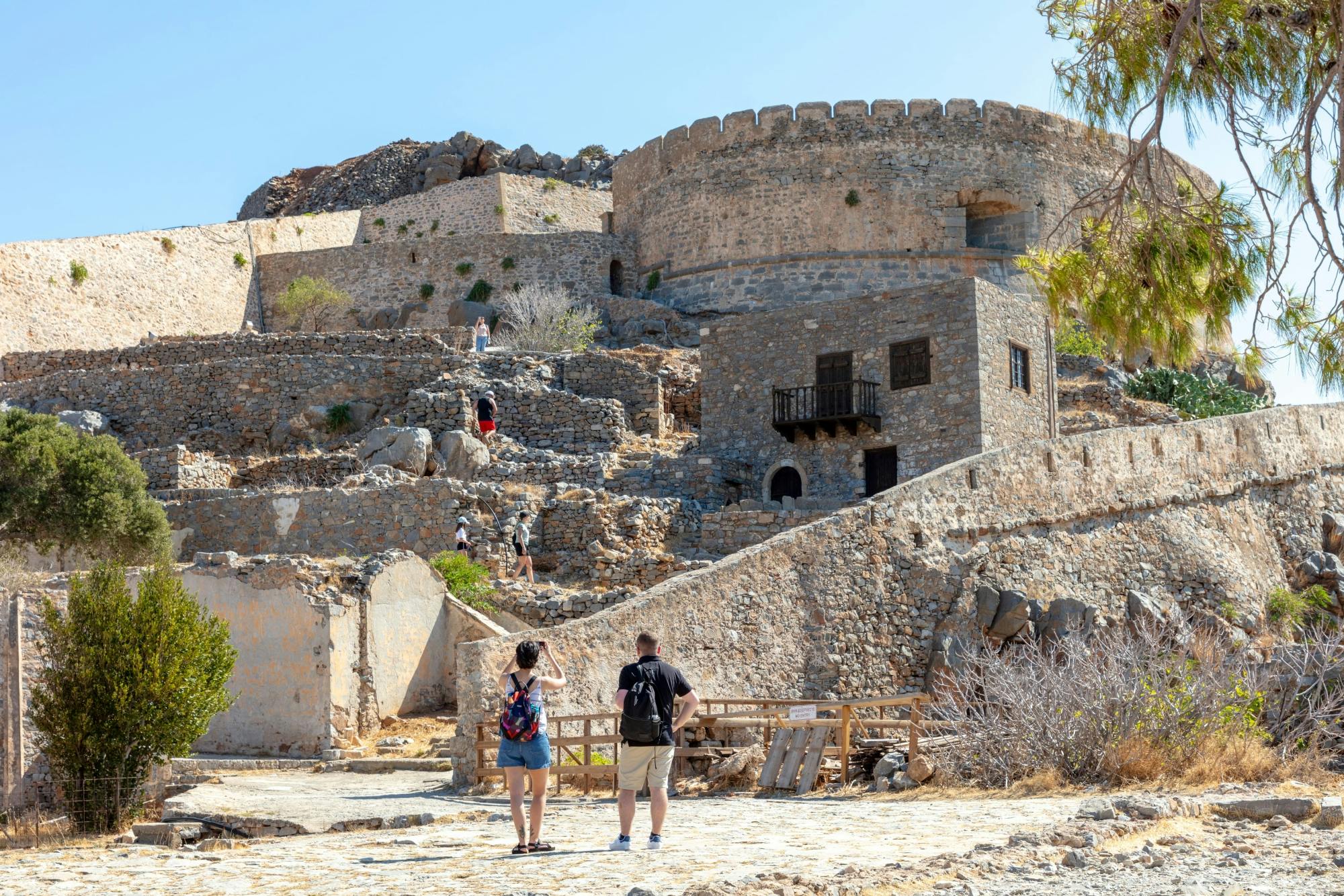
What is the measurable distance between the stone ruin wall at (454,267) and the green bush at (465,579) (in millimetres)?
17964

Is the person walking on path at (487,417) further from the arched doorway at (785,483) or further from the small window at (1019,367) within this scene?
the small window at (1019,367)

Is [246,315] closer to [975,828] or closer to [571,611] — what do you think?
[571,611]

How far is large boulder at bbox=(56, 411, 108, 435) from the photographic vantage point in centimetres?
2745

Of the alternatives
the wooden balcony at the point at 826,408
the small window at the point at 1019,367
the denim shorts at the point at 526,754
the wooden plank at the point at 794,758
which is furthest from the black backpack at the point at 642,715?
the small window at the point at 1019,367

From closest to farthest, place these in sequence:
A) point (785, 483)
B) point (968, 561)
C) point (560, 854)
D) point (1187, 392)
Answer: point (560, 854), point (968, 561), point (785, 483), point (1187, 392)

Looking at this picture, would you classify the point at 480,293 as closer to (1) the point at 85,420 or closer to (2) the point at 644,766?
(1) the point at 85,420

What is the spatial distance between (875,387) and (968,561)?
5.64 m

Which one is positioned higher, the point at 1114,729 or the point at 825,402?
the point at 825,402

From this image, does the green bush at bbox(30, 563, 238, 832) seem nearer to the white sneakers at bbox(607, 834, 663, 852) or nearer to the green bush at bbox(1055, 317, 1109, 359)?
the white sneakers at bbox(607, 834, 663, 852)

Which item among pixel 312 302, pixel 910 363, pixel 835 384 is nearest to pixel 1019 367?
pixel 910 363

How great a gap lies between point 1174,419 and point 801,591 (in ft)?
51.0

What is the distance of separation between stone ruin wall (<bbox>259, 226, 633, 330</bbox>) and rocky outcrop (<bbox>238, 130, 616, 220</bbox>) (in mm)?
17298

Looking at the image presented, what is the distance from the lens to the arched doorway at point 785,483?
79.1 ft

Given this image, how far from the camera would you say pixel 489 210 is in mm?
45938
